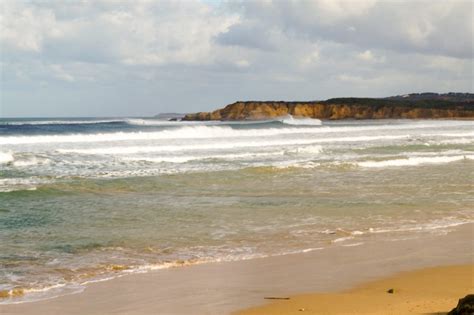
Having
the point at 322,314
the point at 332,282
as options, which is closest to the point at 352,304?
the point at 322,314

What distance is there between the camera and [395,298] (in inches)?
281

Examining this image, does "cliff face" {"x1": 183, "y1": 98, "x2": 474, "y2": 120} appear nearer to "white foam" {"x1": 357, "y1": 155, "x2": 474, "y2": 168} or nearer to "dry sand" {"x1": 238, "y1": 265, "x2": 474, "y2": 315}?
"white foam" {"x1": 357, "y1": 155, "x2": 474, "y2": 168}

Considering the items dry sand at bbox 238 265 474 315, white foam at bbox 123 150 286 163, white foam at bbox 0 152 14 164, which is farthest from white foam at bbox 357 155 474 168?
dry sand at bbox 238 265 474 315

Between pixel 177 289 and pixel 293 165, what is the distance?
16208 millimetres

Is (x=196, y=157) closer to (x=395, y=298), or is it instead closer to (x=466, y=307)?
(x=395, y=298)

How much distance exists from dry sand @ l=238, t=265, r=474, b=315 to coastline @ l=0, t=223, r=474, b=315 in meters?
0.29

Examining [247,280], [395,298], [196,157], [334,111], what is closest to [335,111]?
[334,111]

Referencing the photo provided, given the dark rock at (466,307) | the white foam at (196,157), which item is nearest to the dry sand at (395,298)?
the dark rock at (466,307)

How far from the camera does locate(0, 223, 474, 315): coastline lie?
23.2ft

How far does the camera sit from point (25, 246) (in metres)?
10.3

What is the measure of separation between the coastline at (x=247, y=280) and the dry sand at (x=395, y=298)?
11.4 inches

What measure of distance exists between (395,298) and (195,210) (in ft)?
24.0

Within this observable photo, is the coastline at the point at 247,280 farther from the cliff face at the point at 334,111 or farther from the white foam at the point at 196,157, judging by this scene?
the cliff face at the point at 334,111

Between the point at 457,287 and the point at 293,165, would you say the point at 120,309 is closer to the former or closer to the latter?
the point at 457,287
